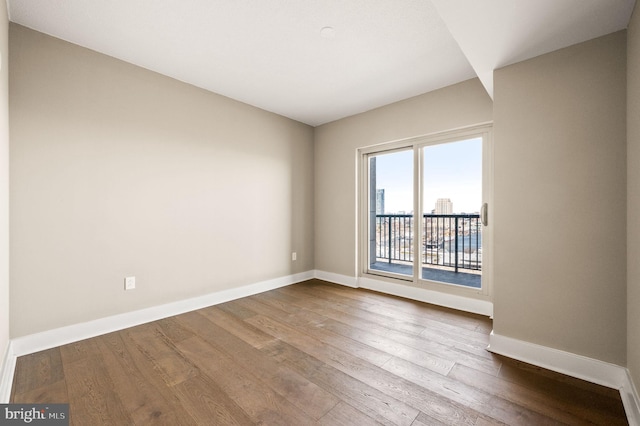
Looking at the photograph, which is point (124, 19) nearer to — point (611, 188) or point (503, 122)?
point (503, 122)

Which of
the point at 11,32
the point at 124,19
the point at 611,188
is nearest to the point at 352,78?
the point at 124,19

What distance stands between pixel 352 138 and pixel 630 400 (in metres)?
3.47

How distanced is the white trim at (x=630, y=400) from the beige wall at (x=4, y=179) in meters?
3.56

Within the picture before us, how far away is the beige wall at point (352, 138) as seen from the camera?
2934 mm

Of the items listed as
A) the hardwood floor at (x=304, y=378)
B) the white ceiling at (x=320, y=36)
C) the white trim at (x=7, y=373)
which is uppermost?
the white ceiling at (x=320, y=36)

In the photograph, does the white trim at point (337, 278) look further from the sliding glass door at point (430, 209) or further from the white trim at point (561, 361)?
the white trim at point (561, 361)

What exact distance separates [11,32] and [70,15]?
1.66ft

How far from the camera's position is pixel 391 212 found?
12.8 feet

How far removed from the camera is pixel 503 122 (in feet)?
6.86

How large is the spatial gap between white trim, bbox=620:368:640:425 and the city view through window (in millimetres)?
1514

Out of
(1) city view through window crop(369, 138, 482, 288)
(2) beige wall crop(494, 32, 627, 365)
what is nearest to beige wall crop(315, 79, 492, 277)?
(1) city view through window crop(369, 138, 482, 288)

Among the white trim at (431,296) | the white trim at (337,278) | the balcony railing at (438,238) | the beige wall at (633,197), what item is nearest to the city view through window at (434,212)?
the balcony railing at (438,238)

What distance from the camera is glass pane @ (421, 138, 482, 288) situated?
306 centimetres

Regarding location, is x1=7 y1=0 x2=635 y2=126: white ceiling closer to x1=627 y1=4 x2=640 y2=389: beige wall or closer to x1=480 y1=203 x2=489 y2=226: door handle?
x1=627 y1=4 x2=640 y2=389: beige wall
